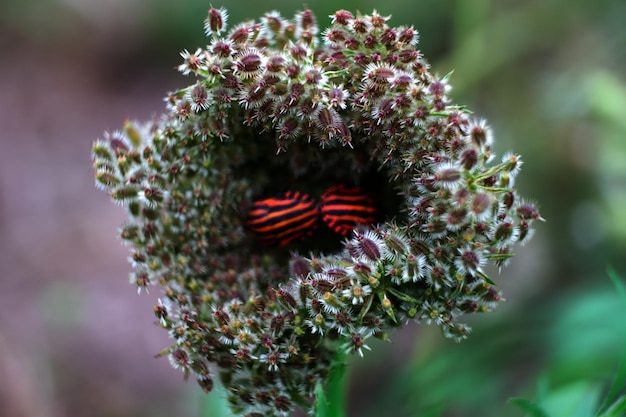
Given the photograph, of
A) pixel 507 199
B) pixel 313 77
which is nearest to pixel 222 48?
pixel 313 77

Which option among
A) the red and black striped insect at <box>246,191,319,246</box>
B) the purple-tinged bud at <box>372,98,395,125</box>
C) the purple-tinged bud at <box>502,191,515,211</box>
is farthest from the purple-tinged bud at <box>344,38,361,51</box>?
the purple-tinged bud at <box>502,191,515,211</box>

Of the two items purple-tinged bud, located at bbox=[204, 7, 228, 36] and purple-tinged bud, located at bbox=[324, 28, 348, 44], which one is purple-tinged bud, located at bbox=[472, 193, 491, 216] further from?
purple-tinged bud, located at bbox=[204, 7, 228, 36]

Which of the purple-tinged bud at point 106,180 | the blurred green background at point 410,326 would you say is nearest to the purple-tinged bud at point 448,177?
the blurred green background at point 410,326

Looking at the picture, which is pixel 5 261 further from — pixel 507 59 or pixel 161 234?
pixel 507 59

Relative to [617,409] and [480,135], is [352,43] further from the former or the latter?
[617,409]

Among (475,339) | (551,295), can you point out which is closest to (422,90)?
(475,339)
